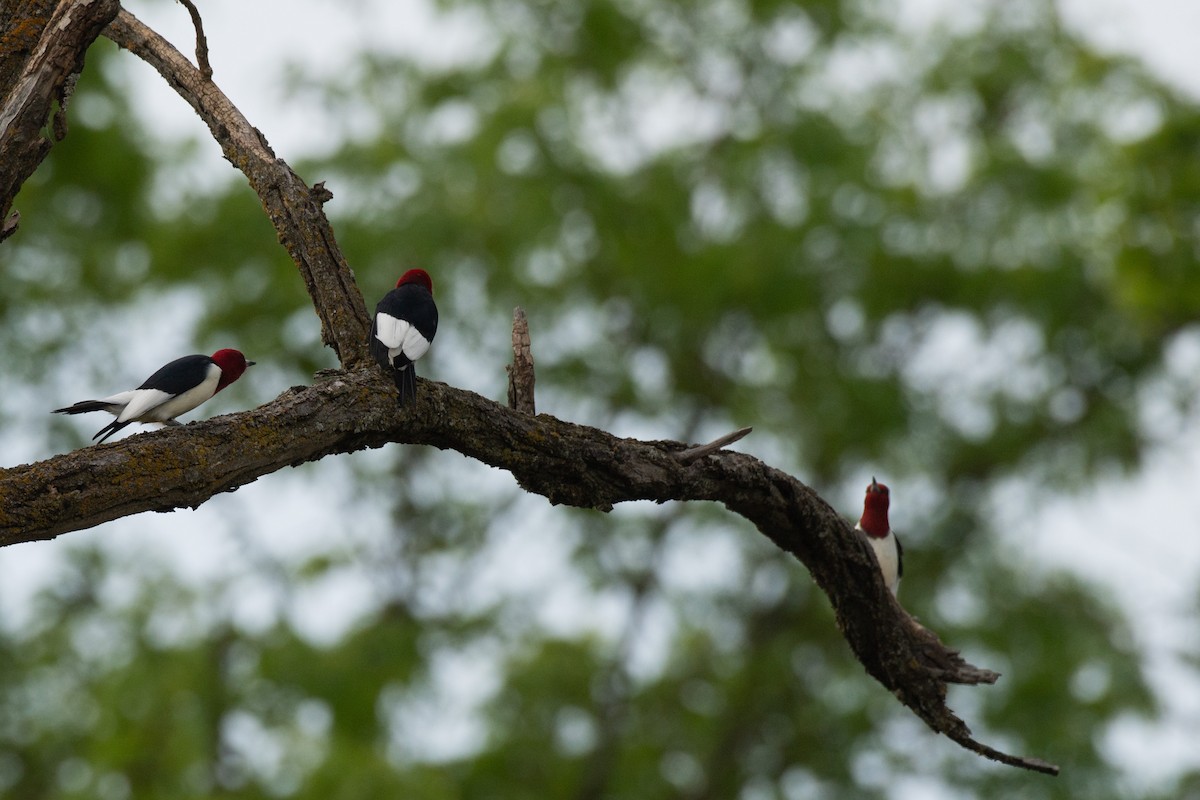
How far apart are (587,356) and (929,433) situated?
3.67m

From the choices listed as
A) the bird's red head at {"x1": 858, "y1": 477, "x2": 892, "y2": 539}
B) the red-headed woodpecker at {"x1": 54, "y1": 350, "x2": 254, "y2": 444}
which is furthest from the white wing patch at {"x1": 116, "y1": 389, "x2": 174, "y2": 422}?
the bird's red head at {"x1": 858, "y1": 477, "x2": 892, "y2": 539}

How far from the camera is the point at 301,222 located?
3.77m

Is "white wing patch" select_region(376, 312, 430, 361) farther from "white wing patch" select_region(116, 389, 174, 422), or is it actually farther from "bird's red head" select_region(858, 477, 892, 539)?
"bird's red head" select_region(858, 477, 892, 539)

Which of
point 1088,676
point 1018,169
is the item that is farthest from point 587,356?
point 1088,676

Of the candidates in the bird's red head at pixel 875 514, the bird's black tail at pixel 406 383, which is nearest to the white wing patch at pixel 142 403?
the bird's black tail at pixel 406 383

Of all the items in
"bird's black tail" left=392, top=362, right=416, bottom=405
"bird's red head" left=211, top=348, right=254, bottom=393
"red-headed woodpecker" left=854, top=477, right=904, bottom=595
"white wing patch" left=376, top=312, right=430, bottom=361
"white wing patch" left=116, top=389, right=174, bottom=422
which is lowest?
"white wing patch" left=116, top=389, right=174, bottom=422

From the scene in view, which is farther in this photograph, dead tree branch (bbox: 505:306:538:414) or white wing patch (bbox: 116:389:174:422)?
dead tree branch (bbox: 505:306:538:414)

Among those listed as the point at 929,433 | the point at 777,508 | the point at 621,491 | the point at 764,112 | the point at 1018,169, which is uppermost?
the point at 764,112

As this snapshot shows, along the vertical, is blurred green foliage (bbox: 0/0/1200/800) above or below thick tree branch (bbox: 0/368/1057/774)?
above

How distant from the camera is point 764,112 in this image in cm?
1627

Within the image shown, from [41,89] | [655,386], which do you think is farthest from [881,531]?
Result: [655,386]

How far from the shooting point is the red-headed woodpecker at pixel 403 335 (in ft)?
11.5

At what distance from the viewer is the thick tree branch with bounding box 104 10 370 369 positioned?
3764 millimetres

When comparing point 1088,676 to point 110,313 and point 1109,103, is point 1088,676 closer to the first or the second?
point 1109,103
